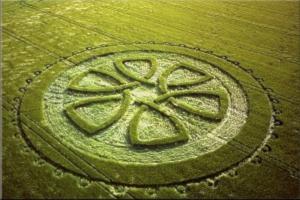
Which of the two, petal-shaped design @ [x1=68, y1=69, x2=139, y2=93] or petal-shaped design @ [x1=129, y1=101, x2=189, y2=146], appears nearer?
petal-shaped design @ [x1=129, y1=101, x2=189, y2=146]

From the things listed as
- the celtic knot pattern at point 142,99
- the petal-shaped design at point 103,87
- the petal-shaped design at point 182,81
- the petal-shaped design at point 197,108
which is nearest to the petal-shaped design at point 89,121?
the celtic knot pattern at point 142,99

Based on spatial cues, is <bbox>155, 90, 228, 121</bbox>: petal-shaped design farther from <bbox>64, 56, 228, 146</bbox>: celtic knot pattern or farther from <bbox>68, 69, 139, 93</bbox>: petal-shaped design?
<bbox>68, 69, 139, 93</bbox>: petal-shaped design

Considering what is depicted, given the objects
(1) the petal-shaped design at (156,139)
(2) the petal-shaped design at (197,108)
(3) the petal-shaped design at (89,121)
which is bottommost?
(3) the petal-shaped design at (89,121)

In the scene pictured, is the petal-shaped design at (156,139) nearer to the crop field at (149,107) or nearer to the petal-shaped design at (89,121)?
→ the crop field at (149,107)

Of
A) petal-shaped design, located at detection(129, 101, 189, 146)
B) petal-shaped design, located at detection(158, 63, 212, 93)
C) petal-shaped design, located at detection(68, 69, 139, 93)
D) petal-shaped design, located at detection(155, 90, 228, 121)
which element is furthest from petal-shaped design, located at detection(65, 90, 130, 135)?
petal-shaped design, located at detection(158, 63, 212, 93)

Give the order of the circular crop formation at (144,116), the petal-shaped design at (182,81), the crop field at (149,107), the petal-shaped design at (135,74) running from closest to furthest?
the crop field at (149,107), the circular crop formation at (144,116), the petal-shaped design at (182,81), the petal-shaped design at (135,74)

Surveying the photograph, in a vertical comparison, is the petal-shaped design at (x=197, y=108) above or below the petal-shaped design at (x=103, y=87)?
above

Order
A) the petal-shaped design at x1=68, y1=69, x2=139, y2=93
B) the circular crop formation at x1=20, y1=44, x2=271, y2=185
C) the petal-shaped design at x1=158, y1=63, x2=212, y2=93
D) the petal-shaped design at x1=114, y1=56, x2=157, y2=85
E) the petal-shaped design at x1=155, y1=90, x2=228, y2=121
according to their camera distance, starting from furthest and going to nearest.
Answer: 1. the petal-shaped design at x1=114, y1=56, x2=157, y2=85
2. the petal-shaped design at x1=158, y1=63, x2=212, y2=93
3. the petal-shaped design at x1=68, y1=69, x2=139, y2=93
4. the petal-shaped design at x1=155, y1=90, x2=228, y2=121
5. the circular crop formation at x1=20, y1=44, x2=271, y2=185
